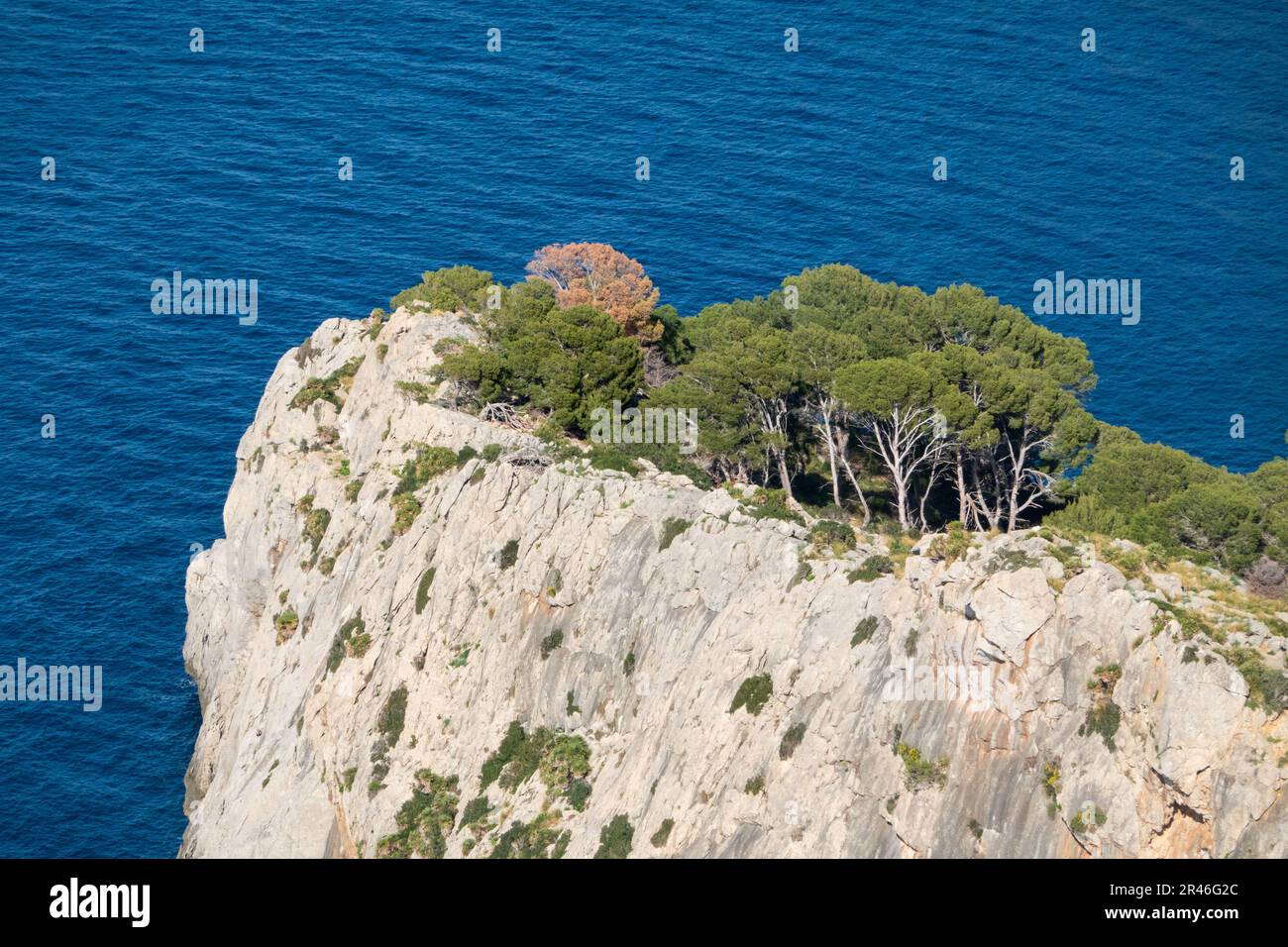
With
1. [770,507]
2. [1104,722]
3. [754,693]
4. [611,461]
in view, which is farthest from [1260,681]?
[611,461]

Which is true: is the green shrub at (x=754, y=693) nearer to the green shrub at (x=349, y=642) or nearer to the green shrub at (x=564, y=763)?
the green shrub at (x=564, y=763)

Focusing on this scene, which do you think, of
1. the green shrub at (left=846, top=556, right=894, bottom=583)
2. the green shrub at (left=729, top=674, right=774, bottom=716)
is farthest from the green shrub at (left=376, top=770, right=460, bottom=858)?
the green shrub at (left=846, top=556, right=894, bottom=583)

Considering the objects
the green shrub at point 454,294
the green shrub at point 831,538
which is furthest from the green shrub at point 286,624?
the green shrub at point 831,538

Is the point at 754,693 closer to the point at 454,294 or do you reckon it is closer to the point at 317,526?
the point at 317,526

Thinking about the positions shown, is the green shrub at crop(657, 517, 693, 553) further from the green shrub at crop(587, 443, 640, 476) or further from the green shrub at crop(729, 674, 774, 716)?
the green shrub at crop(729, 674, 774, 716)

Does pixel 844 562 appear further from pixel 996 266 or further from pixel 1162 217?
pixel 1162 217
